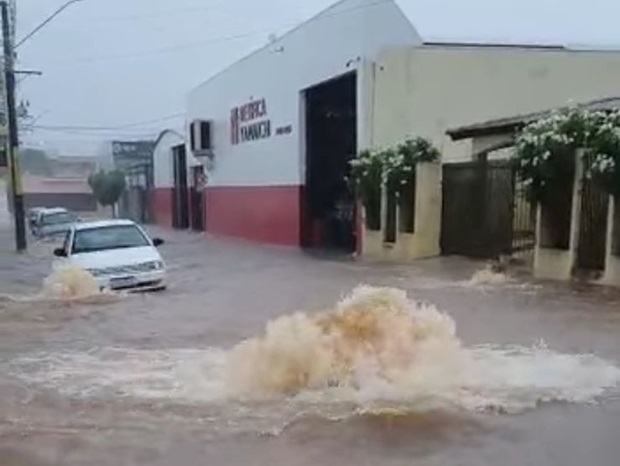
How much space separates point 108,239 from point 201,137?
3357 cm

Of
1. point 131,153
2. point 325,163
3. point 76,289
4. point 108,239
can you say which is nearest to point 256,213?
point 325,163

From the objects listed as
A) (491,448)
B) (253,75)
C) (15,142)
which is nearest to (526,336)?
(491,448)

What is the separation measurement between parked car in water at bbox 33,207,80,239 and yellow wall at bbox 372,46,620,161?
70.4 feet

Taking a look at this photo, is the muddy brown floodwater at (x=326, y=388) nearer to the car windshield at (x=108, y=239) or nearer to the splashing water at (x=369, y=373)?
the splashing water at (x=369, y=373)

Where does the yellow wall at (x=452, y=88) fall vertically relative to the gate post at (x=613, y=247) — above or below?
above

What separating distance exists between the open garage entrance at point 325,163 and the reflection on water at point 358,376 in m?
25.9

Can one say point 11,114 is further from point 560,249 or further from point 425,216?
point 560,249

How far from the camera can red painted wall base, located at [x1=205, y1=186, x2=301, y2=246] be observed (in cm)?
3731

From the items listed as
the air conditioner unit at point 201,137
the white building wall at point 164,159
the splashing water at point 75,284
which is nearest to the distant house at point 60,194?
the white building wall at point 164,159

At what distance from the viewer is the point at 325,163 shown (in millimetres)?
36344

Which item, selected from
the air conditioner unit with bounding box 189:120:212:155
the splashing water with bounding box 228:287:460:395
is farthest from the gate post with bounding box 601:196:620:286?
the air conditioner unit with bounding box 189:120:212:155

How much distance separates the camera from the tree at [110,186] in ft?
279

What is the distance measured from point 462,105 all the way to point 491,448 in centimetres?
2188

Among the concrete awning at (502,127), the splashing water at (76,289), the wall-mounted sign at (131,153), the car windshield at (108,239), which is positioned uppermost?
the concrete awning at (502,127)
